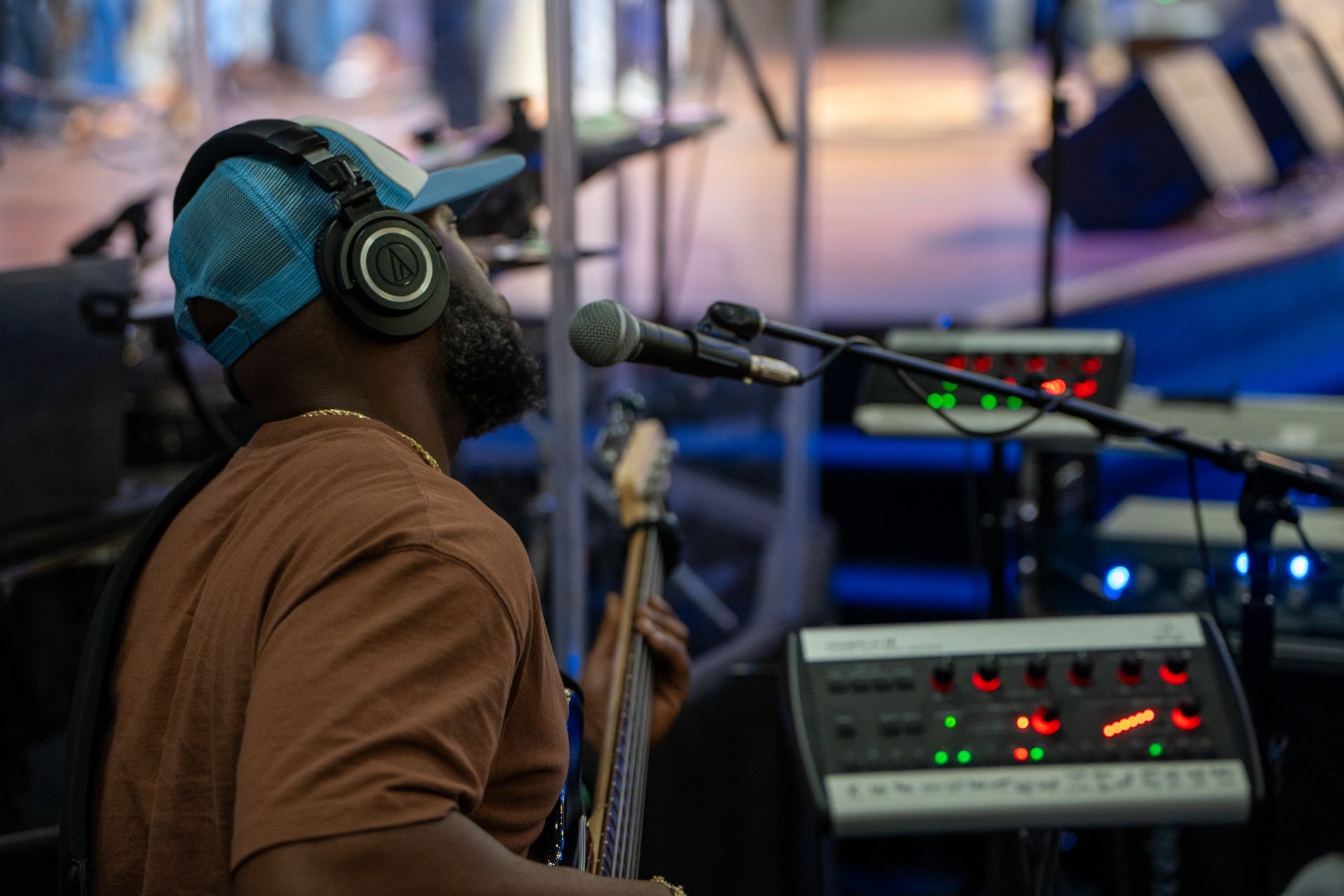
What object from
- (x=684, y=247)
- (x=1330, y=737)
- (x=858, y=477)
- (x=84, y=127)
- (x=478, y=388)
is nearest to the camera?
(x=478, y=388)

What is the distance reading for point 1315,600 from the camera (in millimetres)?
1888

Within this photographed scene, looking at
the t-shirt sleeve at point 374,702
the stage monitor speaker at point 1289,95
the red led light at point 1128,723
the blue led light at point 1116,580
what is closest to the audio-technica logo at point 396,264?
the t-shirt sleeve at point 374,702

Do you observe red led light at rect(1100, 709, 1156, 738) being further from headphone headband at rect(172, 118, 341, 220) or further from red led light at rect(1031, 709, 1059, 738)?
headphone headband at rect(172, 118, 341, 220)

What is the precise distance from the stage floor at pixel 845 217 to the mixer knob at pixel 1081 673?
102 centimetres

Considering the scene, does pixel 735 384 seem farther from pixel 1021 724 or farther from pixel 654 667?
pixel 1021 724

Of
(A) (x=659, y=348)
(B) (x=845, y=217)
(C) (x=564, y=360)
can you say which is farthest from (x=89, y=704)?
(B) (x=845, y=217)

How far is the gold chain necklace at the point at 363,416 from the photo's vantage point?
3.13 feet

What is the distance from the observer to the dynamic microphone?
994 mm

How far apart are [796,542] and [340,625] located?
1.95m

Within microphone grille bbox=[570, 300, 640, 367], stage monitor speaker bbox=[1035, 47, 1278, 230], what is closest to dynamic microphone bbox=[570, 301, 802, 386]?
microphone grille bbox=[570, 300, 640, 367]

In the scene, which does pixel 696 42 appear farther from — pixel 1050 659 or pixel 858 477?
pixel 1050 659

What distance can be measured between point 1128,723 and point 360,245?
818 mm

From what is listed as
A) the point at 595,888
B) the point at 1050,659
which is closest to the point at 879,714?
the point at 1050,659

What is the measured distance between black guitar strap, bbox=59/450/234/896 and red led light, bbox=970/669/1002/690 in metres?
0.77
